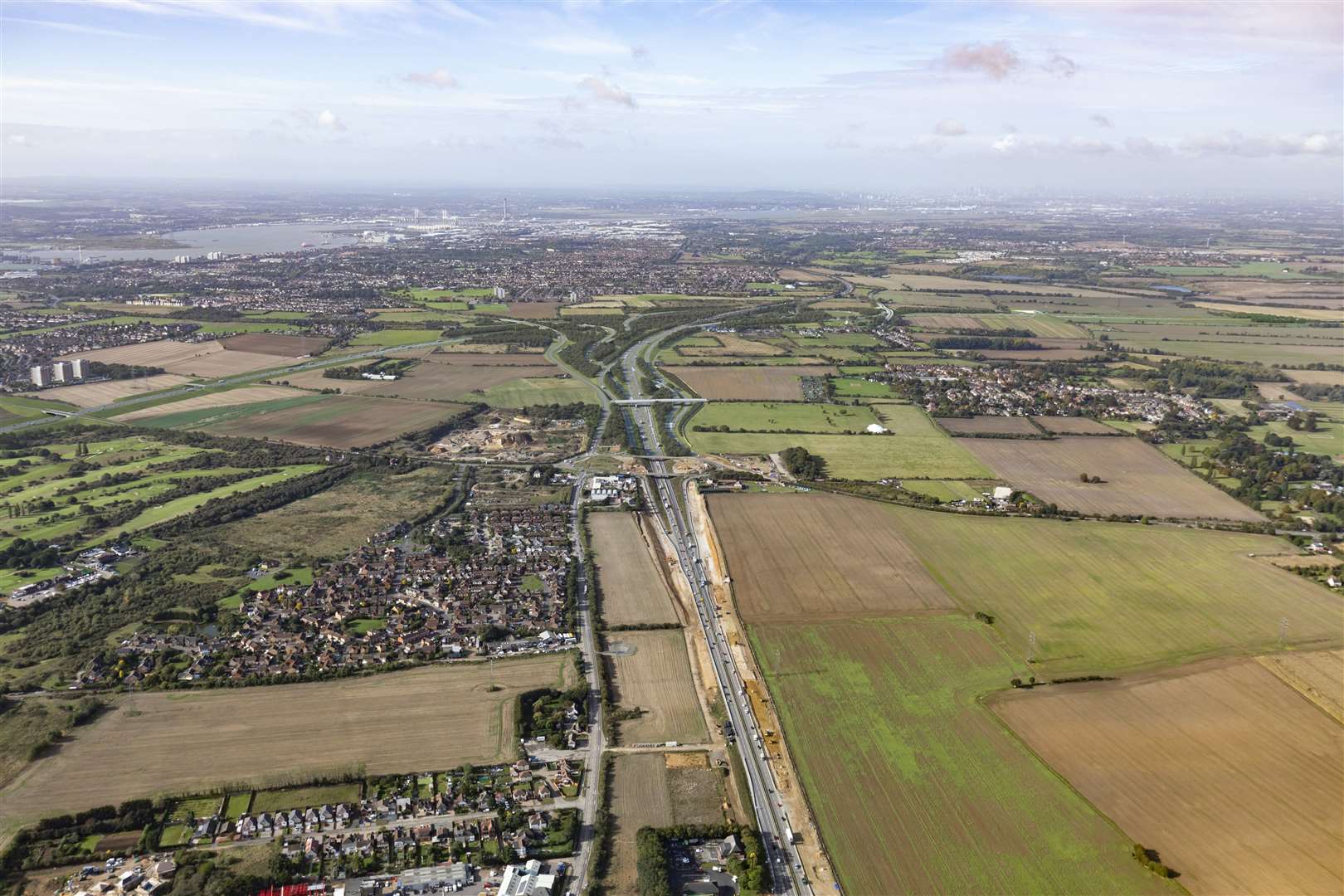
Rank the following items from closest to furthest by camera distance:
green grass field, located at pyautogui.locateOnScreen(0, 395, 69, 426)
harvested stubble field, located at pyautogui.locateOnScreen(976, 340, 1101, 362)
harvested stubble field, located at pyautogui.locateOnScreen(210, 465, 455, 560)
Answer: harvested stubble field, located at pyautogui.locateOnScreen(210, 465, 455, 560) < green grass field, located at pyautogui.locateOnScreen(0, 395, 69, 426) < harvested stubble field, located at pyautogui.locateOnScreen(976, 340, 1101, 362)

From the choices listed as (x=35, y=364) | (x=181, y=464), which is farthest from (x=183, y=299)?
(x=181, y=464)

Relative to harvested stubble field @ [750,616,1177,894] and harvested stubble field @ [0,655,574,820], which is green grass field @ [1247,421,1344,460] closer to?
harvested stubble field @ [750,616,1177,894]

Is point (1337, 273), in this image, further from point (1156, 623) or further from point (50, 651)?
point (50, 651)

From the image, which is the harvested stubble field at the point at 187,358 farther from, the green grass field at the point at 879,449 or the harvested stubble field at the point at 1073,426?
the harvested stubble field at the point at 1073,426

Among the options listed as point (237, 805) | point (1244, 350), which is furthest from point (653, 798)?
point (1244, 350)

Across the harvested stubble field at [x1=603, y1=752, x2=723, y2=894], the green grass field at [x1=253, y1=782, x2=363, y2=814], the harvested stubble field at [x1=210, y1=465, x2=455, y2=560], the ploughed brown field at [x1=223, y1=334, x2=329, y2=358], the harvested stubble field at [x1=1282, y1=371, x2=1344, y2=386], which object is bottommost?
the harvested stubble field at [x1=603, y1=752, x2=723, y2=894]

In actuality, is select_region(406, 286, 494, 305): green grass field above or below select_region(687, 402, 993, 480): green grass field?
above

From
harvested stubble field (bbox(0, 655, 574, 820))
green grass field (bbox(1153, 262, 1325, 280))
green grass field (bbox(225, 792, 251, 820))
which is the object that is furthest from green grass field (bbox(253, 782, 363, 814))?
green grass field (bbox(1153, 262, 1325, 280))
